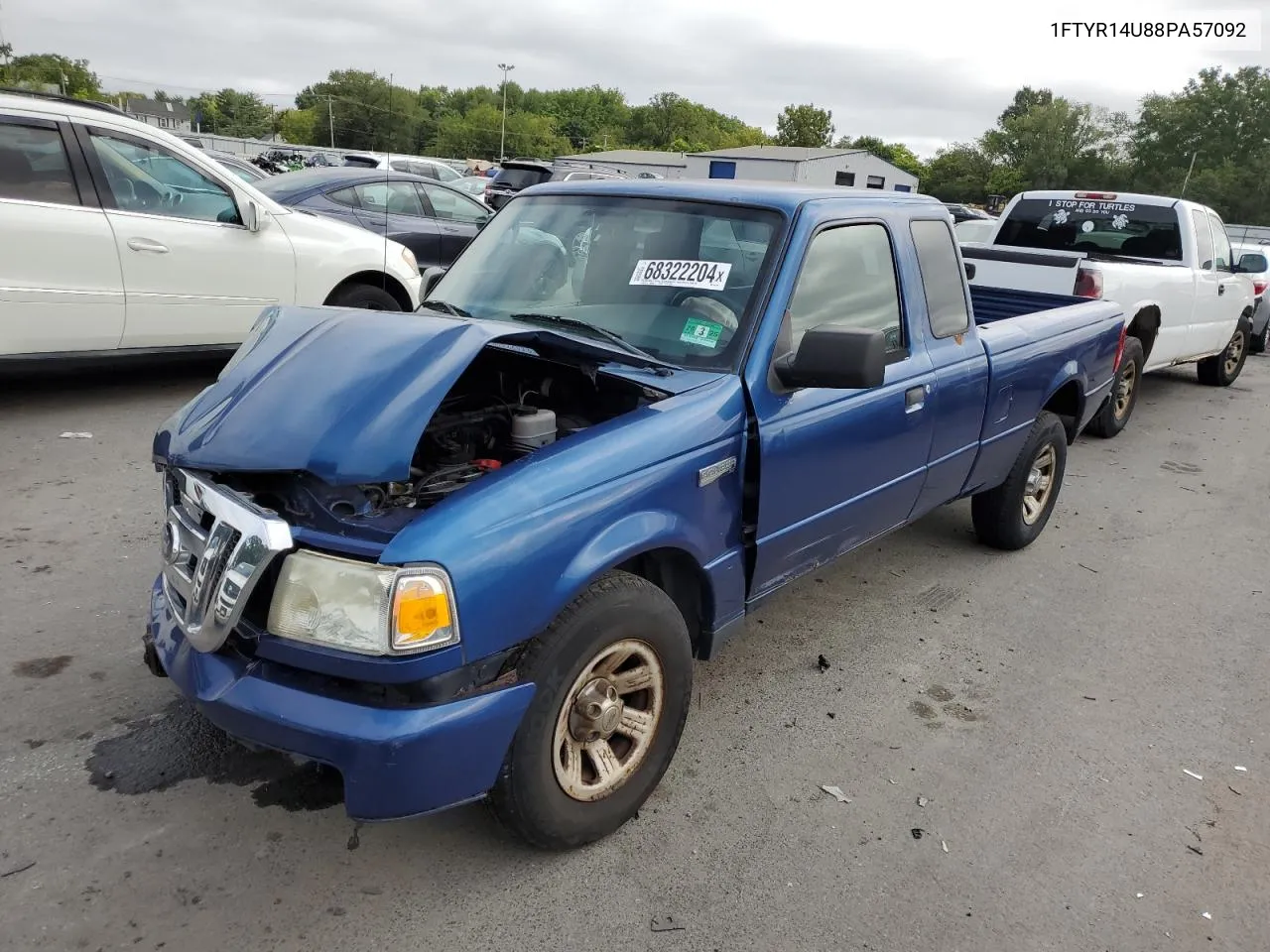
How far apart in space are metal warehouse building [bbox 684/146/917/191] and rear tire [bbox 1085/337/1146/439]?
159ft

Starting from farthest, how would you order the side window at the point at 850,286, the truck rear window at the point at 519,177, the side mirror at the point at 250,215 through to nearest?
the truck rear window at the point at 519,177, the side mirror at the point at 250,215, the side window at the point at 850,286

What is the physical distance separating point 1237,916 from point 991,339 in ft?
8.36

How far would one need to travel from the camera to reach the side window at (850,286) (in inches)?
127

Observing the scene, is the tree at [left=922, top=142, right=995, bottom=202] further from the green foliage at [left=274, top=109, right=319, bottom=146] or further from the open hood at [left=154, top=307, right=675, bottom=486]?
the open hood at [left=154, top=307, right=675, bottom=486]

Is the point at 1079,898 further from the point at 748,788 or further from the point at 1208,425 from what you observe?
the point at 1208,425

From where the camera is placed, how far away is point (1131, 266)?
295 inches

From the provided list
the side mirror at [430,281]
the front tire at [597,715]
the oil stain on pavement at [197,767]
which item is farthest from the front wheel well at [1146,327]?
the oil stain on pavement at [197,767]

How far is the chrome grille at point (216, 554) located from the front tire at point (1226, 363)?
37.6 feet

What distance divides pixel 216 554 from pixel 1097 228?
870 centimetres

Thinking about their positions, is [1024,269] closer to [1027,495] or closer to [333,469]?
[1027,495]

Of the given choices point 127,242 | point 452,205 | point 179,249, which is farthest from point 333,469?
point 452,205

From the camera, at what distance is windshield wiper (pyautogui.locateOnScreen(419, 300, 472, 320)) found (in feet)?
11.5

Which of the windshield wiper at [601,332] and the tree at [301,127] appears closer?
the windshield wiper at [601,332]

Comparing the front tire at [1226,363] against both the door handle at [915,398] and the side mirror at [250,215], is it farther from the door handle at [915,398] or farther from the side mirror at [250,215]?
the side mirror at [250,215]
